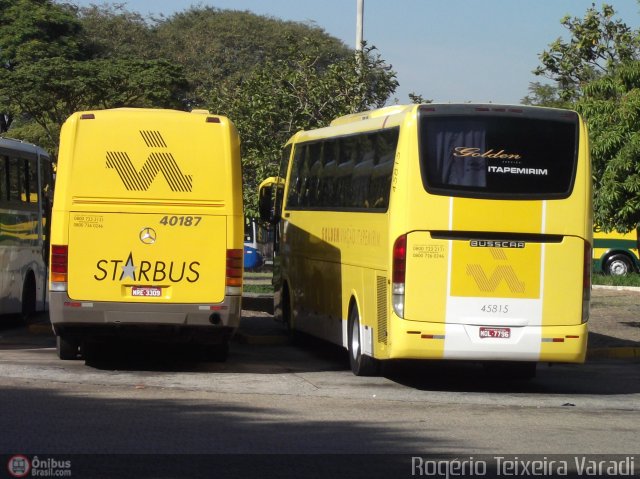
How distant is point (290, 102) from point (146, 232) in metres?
14.7

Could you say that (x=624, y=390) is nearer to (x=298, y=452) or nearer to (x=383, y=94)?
(x=298, y=452)

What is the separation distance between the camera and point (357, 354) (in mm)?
15828

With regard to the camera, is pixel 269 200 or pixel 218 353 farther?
pixel 269 200

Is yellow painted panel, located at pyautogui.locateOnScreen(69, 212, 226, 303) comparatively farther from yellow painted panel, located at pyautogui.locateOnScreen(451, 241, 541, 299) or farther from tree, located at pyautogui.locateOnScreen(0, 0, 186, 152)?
tree, located at pyautogui.locateOnScreen(0, 0, 186, 152)

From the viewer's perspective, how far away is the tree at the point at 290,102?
28781 mm

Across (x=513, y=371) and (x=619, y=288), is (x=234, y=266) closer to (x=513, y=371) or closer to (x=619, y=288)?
(x=513, y=371)

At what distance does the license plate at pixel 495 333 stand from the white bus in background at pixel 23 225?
30.9 feet

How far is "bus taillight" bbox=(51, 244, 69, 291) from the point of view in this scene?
47.9 ft

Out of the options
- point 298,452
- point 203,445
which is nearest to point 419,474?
point 298,452

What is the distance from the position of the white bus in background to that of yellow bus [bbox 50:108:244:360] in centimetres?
595

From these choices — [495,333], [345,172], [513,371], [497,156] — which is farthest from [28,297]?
[497,156]

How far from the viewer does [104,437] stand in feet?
33.3

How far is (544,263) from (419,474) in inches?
226

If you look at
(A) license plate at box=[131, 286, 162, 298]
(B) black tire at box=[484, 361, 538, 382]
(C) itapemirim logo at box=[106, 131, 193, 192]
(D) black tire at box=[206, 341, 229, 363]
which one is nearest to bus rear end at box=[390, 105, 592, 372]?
(B) black tire at box=[484, 361, 538, 382]
